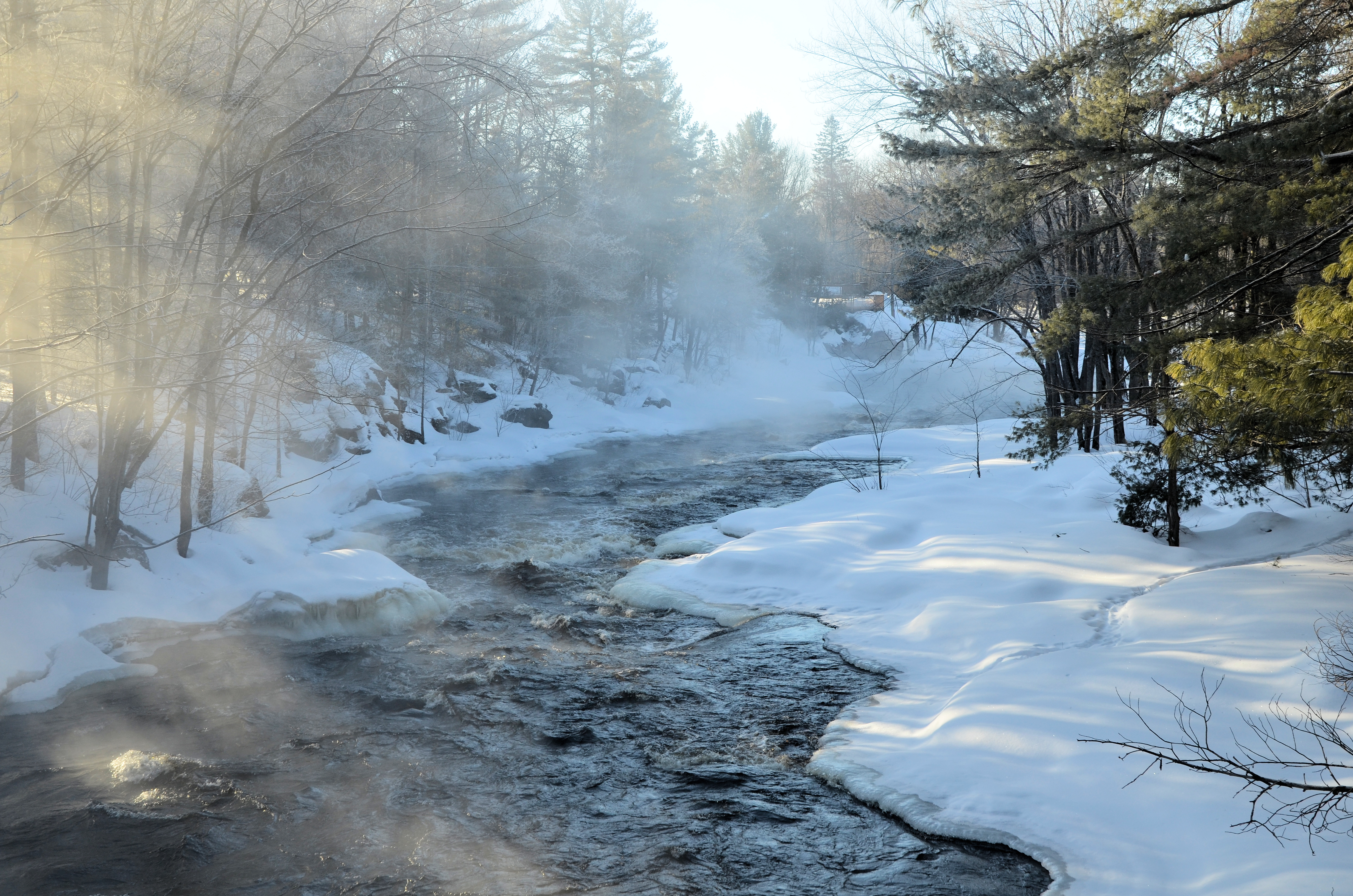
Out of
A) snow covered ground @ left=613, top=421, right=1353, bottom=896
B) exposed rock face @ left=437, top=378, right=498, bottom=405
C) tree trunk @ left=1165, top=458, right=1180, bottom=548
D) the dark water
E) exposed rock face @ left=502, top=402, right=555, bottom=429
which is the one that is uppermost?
exposed rock face @ left=437, top=378, right=498, bottom=405

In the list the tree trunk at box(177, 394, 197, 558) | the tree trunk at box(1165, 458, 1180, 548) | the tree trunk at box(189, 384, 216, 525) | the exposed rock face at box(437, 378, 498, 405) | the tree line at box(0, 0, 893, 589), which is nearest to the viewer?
the tree line at box(0, 0, 893, 589)

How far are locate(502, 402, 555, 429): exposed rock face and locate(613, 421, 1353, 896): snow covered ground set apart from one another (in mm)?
14941

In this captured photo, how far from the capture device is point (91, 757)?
6.30 meters

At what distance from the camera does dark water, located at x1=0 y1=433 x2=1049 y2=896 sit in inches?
199

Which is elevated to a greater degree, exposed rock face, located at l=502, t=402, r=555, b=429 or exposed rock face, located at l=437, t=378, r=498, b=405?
exposed rock face, located at l=437, t=378, r=498, b=405

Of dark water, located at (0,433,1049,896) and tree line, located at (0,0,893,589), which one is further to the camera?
tree line, located at (0,0,893,589)

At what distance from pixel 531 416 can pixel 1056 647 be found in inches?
861

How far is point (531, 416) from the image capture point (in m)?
27.7

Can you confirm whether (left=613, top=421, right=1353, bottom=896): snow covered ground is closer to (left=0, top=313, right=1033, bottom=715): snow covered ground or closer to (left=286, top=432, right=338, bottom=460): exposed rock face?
(left=0, top=313, right=1033, bottom=715): snow covered ground

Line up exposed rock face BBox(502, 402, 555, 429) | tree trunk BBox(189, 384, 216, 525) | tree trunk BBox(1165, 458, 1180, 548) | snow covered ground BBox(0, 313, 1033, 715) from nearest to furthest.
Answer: snow covered ground BBox(0, 313, 1033, 715) → tree trunk BBox(1165, 458, 1180, 548) → tree trunk BBox(189, 384, 216, 525) → exposed rock face BBox(502, 402, 555, 429)

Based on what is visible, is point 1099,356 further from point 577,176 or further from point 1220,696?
point 577,176

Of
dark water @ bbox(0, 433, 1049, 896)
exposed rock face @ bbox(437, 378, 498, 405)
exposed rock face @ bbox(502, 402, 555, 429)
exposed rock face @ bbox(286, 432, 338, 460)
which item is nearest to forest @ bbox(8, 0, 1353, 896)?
dark water @ bbox(0, 433, 1049, 896)

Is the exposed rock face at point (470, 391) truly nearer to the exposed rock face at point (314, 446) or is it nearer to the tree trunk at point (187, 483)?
the exposed rock face at point (314, 446)

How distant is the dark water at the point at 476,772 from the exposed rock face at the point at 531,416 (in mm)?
16896
